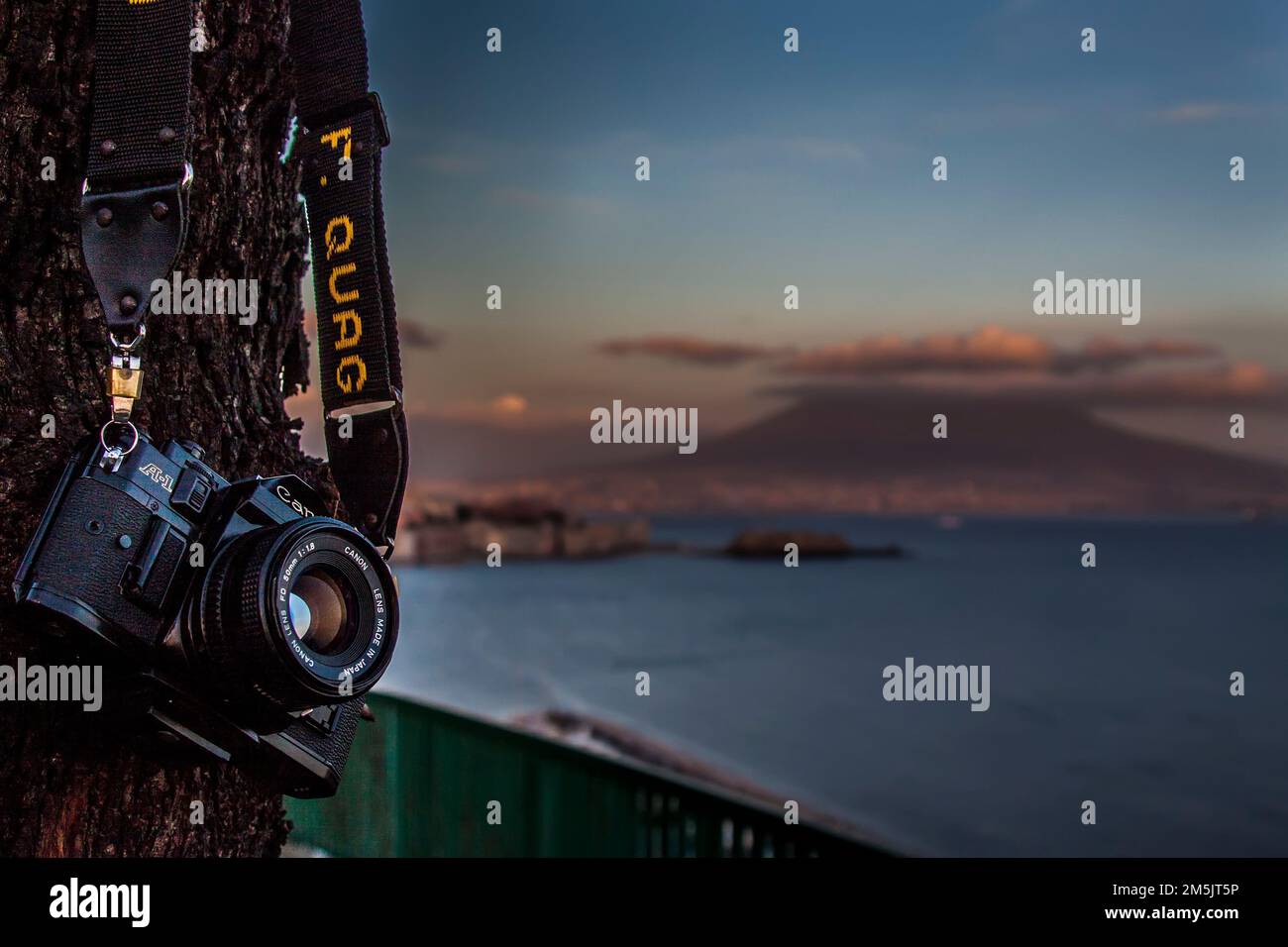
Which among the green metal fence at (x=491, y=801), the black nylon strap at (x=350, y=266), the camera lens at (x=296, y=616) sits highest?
the black nylon strap at (x=350, y=266)

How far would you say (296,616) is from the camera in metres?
1.79

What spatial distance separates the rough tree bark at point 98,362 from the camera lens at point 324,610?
10.1 inches

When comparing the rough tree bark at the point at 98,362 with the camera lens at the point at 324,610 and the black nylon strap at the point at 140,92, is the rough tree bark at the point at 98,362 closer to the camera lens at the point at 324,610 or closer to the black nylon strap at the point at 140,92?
the black nylon strap at the point at 140,92

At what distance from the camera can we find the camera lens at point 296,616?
5.57 ft

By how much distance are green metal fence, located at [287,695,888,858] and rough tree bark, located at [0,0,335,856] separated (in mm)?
2736

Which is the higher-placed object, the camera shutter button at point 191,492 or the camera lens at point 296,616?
the camera shutter button at point 191,492

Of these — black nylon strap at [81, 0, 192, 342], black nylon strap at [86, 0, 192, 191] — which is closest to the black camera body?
black nylon strap at [81, 0, 192, 342]

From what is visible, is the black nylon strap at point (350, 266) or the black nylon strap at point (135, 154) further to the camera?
the black nylon strap at point (350, 266)

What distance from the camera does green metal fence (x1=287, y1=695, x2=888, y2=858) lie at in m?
4.68

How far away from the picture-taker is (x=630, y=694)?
59188 millimetres

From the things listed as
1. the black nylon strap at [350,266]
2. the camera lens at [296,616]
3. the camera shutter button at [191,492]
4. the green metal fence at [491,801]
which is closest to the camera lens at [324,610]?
the camera lens at [296,616]

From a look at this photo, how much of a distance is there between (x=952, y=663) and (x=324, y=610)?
58698 mm
